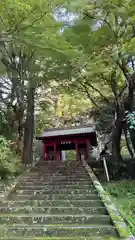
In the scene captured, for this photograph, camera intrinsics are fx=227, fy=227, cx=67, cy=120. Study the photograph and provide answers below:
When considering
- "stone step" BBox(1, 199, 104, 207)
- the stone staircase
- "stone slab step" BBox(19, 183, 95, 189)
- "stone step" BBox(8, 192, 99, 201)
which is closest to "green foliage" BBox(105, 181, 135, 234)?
A: "stone slab step" BBox(19, 183, 95, 189)

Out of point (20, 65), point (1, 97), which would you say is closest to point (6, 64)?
point (20, 65)

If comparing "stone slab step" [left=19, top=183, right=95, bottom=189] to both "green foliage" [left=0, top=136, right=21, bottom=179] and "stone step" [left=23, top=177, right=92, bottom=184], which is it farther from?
"green foliage" [left=0, top=136, right=21, bottom=179]

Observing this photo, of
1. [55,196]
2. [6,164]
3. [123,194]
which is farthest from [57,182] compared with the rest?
[123,194]

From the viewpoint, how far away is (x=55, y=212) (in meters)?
5.55

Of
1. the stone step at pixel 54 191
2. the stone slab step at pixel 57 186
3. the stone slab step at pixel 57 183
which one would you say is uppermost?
the stone slab step at pixel 57 183

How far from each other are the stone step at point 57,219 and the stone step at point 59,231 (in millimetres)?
470

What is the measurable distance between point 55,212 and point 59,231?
1.25 m

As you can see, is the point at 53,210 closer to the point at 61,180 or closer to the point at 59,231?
the point at 59,231

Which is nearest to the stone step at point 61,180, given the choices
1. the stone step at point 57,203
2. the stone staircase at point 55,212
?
the stone staircase at point 55,212

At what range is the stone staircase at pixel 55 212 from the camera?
14.1 ft

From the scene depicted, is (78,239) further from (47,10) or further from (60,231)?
(47,10)

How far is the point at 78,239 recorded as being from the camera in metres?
3.96

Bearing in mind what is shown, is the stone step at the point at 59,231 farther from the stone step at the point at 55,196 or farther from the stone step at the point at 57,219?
the stone step at the point at 55,196

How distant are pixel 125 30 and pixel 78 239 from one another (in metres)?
7.75
